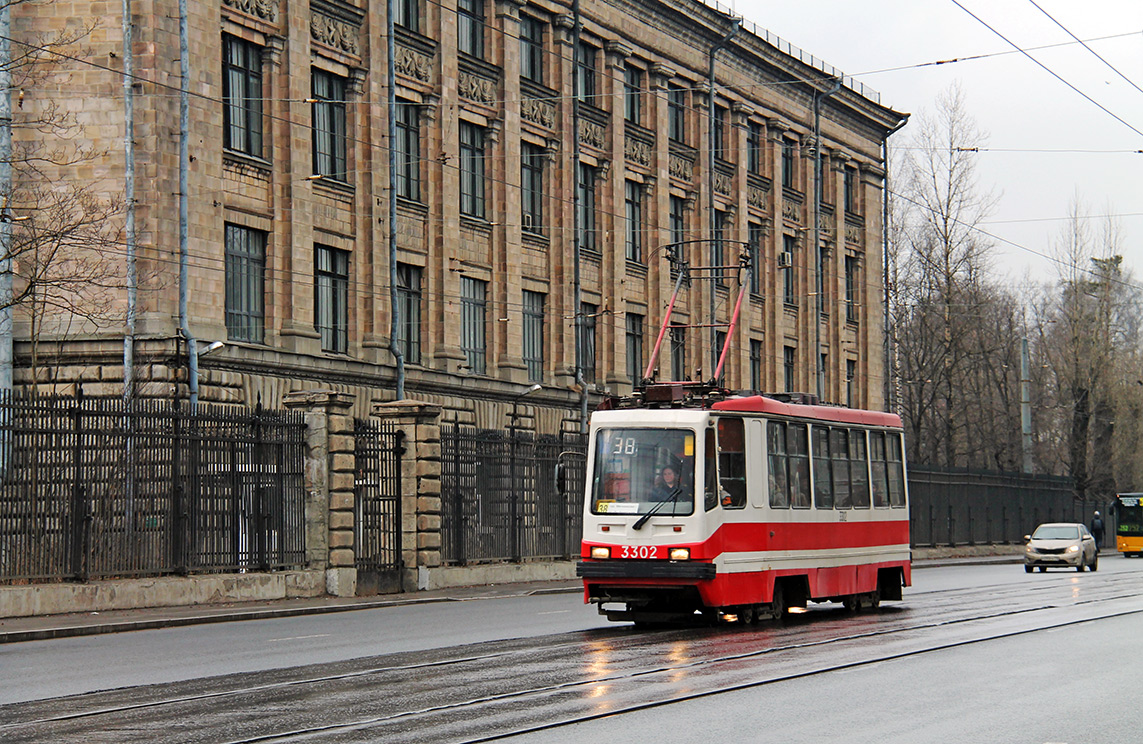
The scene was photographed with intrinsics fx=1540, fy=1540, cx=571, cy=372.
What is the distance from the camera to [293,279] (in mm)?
33156

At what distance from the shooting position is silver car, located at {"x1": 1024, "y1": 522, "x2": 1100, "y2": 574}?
4303 centimetres

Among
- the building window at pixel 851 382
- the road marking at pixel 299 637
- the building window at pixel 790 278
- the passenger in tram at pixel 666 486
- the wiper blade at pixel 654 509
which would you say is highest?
the building window at pixel 790 278

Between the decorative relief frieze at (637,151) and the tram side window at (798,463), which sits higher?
the decorative relief frieze at (637,151)

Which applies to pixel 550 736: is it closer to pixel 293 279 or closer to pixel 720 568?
pixel 720 568

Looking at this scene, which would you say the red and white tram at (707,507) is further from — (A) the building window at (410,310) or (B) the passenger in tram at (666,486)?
(A) the building window at (410,310)

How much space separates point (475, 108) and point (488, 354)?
21.1 ft

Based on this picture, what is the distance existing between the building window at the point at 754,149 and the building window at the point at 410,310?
2020 cm

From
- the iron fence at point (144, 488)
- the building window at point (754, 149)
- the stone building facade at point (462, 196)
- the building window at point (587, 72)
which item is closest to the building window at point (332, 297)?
the stone building facade at point (462, 196)

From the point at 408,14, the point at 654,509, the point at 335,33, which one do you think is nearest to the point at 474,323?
the point at 408,14

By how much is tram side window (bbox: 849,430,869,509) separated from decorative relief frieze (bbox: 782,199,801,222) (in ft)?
118

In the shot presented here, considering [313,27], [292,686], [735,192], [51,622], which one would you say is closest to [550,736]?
[292,686]

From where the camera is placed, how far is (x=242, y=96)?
106 feet

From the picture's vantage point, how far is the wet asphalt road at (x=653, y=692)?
10.1 metres

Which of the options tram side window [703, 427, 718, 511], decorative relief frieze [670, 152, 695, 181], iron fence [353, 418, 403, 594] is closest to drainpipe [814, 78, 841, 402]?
Answer: decorative relief frieze [670, 152, 695, 181]
